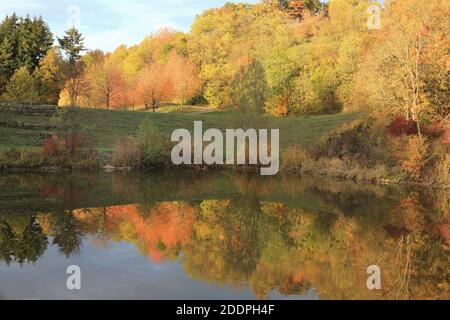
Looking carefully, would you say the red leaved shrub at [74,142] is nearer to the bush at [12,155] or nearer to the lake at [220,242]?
the bush at [12,155]

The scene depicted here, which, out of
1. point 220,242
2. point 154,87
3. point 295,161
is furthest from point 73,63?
point 220,242

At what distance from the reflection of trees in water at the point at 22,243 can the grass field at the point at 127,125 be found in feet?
72.8

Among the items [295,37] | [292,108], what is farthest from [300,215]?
[295,37]

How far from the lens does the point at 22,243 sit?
13.6 meters

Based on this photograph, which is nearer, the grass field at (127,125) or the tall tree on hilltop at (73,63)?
the grass field at (127,125)

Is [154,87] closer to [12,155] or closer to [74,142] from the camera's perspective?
[74,142]

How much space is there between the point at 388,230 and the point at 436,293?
5969 mm

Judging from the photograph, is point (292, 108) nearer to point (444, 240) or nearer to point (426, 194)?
point (426, 194)

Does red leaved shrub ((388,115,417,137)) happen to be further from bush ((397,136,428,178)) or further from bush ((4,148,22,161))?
bush ((4,148,22,161))

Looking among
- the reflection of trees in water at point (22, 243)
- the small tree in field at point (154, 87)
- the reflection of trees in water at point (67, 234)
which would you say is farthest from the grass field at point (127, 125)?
the reflection of trees in water at point (22, 243)

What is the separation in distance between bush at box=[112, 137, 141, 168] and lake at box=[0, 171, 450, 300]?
29.5 feet

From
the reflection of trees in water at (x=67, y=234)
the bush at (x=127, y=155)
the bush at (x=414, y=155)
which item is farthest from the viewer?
the bush at (x=127, y=155)

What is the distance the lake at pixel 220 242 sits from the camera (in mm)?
10461
